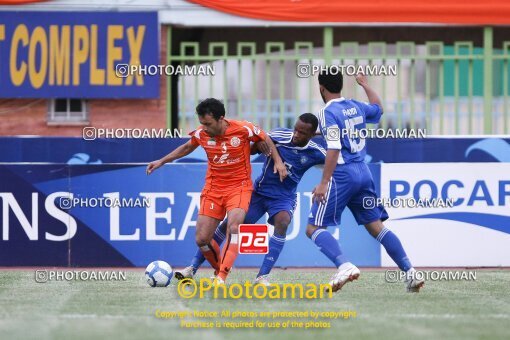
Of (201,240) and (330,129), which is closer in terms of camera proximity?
(330,129)

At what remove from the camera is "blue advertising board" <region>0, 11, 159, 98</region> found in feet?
58.4

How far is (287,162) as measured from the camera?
11391mm

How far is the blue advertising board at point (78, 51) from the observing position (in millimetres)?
17812

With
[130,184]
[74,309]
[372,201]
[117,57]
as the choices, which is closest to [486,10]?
[117,57]

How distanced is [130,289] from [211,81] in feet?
24.3

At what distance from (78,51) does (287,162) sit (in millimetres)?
7295

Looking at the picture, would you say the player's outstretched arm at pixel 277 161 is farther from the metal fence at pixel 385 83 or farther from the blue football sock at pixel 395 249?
the metal fence at pixel 385 83

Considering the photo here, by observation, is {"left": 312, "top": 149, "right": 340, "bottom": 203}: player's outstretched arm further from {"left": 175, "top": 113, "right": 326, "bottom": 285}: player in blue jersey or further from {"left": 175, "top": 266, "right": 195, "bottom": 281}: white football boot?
{"left": 175, "top": 266, "right": 195, "bottom": 281}: white football boot

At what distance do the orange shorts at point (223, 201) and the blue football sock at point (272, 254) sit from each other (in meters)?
0.43

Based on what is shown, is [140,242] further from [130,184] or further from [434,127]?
[434,127]

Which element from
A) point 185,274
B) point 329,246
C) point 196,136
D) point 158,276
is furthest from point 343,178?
point 158,276

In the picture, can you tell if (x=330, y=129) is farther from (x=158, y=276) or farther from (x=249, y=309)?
(x=158, y=276)

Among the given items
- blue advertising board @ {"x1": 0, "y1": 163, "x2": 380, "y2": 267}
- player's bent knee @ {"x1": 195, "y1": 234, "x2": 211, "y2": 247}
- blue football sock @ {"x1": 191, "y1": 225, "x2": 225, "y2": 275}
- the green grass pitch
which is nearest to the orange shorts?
player's bent knee @ {"x1": 195, "y1": 234, "x2": 211, "y2": 247}

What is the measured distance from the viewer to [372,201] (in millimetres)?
10859
